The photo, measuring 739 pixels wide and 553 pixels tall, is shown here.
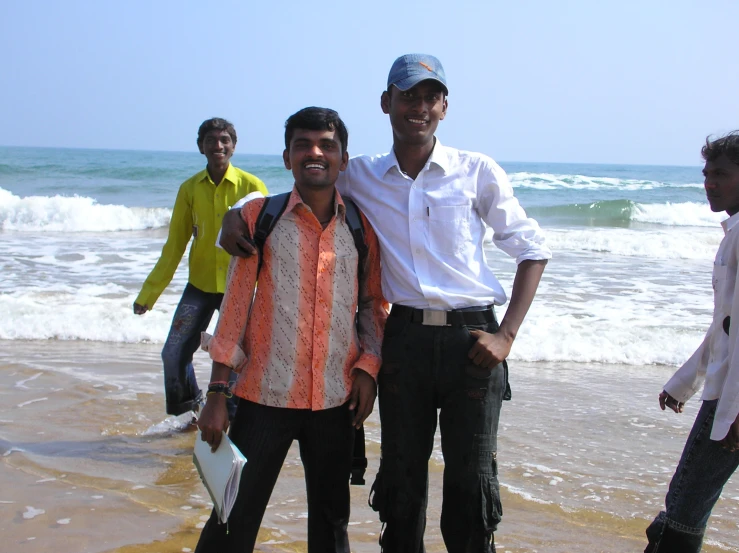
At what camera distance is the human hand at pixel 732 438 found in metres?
2.59

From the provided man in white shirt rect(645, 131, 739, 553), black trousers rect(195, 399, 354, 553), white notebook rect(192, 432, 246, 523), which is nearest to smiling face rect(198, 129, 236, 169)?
black trousers rect(195, 399, 354, 553)

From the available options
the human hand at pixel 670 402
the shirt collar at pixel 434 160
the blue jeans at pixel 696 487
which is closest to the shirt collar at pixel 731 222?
the blue jeans at pixel 696 487

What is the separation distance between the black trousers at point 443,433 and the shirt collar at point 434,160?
548mm

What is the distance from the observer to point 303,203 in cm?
273

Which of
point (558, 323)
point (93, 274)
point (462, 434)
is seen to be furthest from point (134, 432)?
point (93, 274)

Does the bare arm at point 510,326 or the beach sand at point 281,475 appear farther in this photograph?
the beach sand at point 281,475

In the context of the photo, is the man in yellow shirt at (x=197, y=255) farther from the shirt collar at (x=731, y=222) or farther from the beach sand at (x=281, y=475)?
the shirt collar at (x=731, y=222)

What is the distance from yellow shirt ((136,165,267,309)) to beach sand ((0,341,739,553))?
3.45ft

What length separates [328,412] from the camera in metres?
2.74

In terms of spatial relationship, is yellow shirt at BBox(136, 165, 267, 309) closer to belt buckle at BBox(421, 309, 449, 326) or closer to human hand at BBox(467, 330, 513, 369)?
belt buckle at BBox(421, 309, 449, 326)

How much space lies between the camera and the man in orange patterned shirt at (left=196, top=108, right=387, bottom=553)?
8.79ft

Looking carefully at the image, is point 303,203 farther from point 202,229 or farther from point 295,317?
point 202,229

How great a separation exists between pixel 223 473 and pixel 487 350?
37.3 inches

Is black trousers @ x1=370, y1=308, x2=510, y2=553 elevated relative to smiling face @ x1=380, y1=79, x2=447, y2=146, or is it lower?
lower
